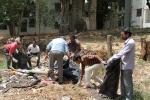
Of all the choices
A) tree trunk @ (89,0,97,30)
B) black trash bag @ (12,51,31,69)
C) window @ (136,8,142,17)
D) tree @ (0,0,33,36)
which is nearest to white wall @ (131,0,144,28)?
window @ (136,8,142,17)

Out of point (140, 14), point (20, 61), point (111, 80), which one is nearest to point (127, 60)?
point (111, 80)

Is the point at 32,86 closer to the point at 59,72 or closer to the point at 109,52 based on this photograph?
the point at 59,72

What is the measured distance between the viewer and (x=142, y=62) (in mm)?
19641

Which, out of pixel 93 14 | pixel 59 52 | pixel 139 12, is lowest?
pixel 139 12

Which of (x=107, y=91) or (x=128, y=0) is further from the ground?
(x=128, y=0)

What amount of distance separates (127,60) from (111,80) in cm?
96

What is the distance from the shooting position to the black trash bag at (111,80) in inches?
537

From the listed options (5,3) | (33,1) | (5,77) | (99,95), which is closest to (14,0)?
(5,3)

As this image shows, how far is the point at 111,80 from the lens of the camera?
13.8 m

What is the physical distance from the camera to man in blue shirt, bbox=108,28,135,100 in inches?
512

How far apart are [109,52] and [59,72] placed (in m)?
4.56

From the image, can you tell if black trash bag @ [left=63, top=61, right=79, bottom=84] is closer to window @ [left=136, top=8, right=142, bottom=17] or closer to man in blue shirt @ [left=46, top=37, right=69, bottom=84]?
man in blue shirt @ [left=46, top=37, right=69, bottom=84]

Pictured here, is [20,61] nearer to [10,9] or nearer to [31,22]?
[10,9]

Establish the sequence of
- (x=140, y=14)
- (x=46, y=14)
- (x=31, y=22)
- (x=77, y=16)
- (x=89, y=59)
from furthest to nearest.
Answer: (x=140, y=14) → (x=31, y=22) → (x=46, y=14) → (x=77, y=16) → (x=89, y=59)
